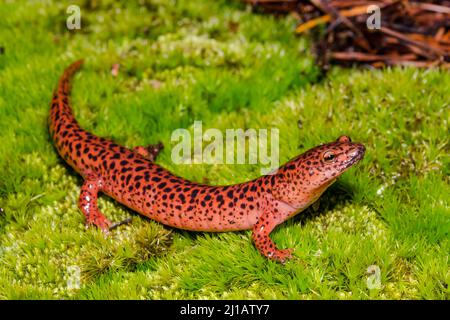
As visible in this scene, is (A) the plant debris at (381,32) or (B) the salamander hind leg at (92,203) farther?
(A) the plant debris at (381,32)

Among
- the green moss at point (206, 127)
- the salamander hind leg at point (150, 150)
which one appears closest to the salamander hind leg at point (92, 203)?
the green moss at point (206, 127)

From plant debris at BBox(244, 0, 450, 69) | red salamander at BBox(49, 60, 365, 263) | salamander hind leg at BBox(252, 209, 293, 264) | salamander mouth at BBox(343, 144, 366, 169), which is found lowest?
salamander hind leg at BBox(252, 209, 293, 264)

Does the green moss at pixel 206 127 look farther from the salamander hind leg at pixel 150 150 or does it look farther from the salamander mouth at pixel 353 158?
the salamander mouth at pixel 353 158

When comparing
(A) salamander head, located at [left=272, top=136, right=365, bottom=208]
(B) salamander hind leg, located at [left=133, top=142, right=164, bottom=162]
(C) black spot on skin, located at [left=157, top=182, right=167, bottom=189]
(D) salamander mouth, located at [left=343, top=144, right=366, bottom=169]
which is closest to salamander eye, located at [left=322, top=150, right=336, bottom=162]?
(A) salamander head, located at [left=272, top=136, right=365, bottom=208]

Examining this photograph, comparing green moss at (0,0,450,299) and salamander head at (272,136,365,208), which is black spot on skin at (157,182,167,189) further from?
salamander head at (272,136,365,208)

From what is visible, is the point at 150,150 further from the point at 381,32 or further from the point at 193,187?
the point at 381,32
